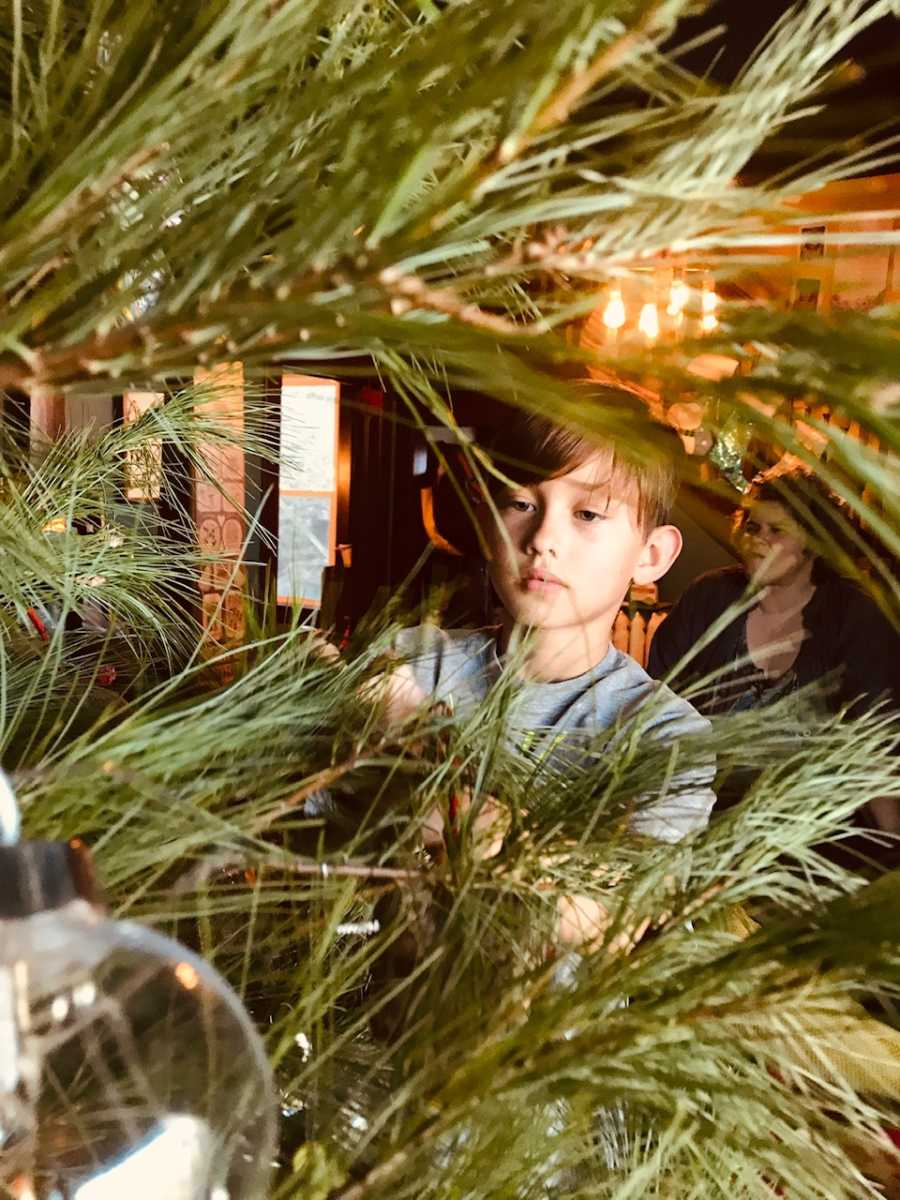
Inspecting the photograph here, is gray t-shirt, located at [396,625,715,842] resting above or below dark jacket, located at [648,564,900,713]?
above

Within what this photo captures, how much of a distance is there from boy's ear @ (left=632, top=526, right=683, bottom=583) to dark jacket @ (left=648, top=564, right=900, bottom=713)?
130mm

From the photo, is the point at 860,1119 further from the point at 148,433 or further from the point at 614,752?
the point at 148,433

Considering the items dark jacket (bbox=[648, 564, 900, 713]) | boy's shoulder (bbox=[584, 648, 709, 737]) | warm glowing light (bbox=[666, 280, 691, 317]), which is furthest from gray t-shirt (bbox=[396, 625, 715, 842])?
dark jacket (bbox=[648, 564, 900, 713])

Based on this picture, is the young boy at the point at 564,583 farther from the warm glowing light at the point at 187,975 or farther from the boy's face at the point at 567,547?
the warm glowing light at the point at 187,975

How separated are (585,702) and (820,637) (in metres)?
0.64

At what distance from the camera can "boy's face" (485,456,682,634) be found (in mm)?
445

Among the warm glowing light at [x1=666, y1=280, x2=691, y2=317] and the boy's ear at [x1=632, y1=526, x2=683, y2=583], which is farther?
the boy's ear at [x1=632, y1=526, x2=683, y2=583]

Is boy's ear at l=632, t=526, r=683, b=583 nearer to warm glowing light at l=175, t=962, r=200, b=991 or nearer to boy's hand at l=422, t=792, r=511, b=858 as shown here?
boy's hand at l=422, t=792, r=511, b=858

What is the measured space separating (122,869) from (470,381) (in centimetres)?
15

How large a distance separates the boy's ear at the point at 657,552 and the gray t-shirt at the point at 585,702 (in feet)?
0.22

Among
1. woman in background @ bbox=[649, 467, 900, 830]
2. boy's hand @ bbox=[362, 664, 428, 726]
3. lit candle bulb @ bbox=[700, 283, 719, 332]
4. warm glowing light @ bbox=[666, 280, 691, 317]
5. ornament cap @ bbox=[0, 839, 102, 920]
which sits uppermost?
warm glowing light @ bbox=[666, 280, 691, 317]

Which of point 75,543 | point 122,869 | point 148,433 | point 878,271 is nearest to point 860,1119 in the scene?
point 122,869

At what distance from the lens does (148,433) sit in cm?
58

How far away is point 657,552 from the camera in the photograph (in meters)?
0.59
